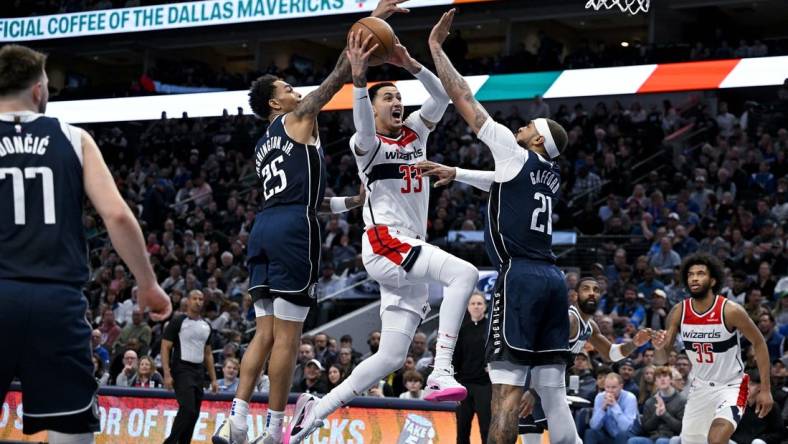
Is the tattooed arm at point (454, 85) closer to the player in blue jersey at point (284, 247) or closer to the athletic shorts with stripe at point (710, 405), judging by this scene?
the player in blue jersey at point (284, 247)

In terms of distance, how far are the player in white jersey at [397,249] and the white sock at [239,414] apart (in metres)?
0.33

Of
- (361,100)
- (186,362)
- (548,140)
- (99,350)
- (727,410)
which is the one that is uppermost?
(361,100)

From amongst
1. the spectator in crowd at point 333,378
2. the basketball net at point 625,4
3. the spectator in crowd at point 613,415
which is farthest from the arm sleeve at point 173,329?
the basketball net at point 625,4

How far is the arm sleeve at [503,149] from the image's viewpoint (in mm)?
7285

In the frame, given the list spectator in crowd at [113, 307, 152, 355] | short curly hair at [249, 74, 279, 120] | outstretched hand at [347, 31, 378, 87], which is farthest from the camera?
spectator in crowd at [113, 307, 152, 355]

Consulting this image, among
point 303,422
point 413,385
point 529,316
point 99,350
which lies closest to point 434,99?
point 529,316

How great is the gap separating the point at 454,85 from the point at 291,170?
4.18ft

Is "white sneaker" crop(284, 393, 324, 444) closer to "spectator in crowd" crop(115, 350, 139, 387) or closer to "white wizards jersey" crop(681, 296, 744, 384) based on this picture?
"white wizards jersey" crop(681, 296, 744, 384)

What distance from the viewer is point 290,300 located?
23.9 ft

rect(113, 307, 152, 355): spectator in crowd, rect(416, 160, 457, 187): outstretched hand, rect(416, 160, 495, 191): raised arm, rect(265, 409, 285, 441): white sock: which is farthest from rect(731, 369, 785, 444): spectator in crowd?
rect(113, 307, 152, 355): spectator in crowd

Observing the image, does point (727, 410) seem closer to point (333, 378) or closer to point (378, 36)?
point (378, 36)

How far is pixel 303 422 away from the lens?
7.40 metres

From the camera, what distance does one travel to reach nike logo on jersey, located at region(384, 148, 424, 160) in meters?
7.75

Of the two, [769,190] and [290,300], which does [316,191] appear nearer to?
[290,300]
